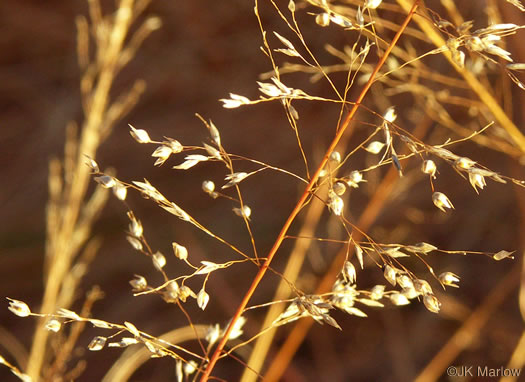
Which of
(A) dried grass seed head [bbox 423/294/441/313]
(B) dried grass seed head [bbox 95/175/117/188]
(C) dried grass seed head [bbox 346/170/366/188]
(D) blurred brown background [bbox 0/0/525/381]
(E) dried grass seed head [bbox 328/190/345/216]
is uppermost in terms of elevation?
(C) dried grass seed head [bbox 346/170/366/188]

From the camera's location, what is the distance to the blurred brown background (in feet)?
5.16

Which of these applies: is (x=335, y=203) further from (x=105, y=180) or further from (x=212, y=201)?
(x=212, y=201)

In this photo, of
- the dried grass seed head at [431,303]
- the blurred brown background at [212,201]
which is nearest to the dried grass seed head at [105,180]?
the dried grass seed head at [431,303]

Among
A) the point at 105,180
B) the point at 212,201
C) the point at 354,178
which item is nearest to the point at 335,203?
the point at 354,178

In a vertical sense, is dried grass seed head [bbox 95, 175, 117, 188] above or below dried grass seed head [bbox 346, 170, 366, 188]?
below

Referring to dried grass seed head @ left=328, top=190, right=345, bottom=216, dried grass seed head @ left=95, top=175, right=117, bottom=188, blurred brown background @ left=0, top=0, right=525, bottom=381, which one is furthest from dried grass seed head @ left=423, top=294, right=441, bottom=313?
blurred brown background @ left=0, top=0, right=525, bottom=381

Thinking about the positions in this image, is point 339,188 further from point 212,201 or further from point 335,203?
point 212,201

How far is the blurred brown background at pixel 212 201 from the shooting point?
5.16 ft

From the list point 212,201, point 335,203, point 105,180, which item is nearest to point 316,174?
point 335,203

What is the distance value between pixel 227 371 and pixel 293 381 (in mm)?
529

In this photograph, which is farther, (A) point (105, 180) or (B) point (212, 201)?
(B) point (212, 201)

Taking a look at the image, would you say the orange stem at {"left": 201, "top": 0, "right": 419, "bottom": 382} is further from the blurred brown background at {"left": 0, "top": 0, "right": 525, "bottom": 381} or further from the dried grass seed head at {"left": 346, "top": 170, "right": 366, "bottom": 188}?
the blurred brown background at {"left": 0, "top": 0, "right": 525, "bottom": 381}

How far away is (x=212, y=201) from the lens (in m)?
1.97

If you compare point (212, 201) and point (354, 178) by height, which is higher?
point (354, 178)
